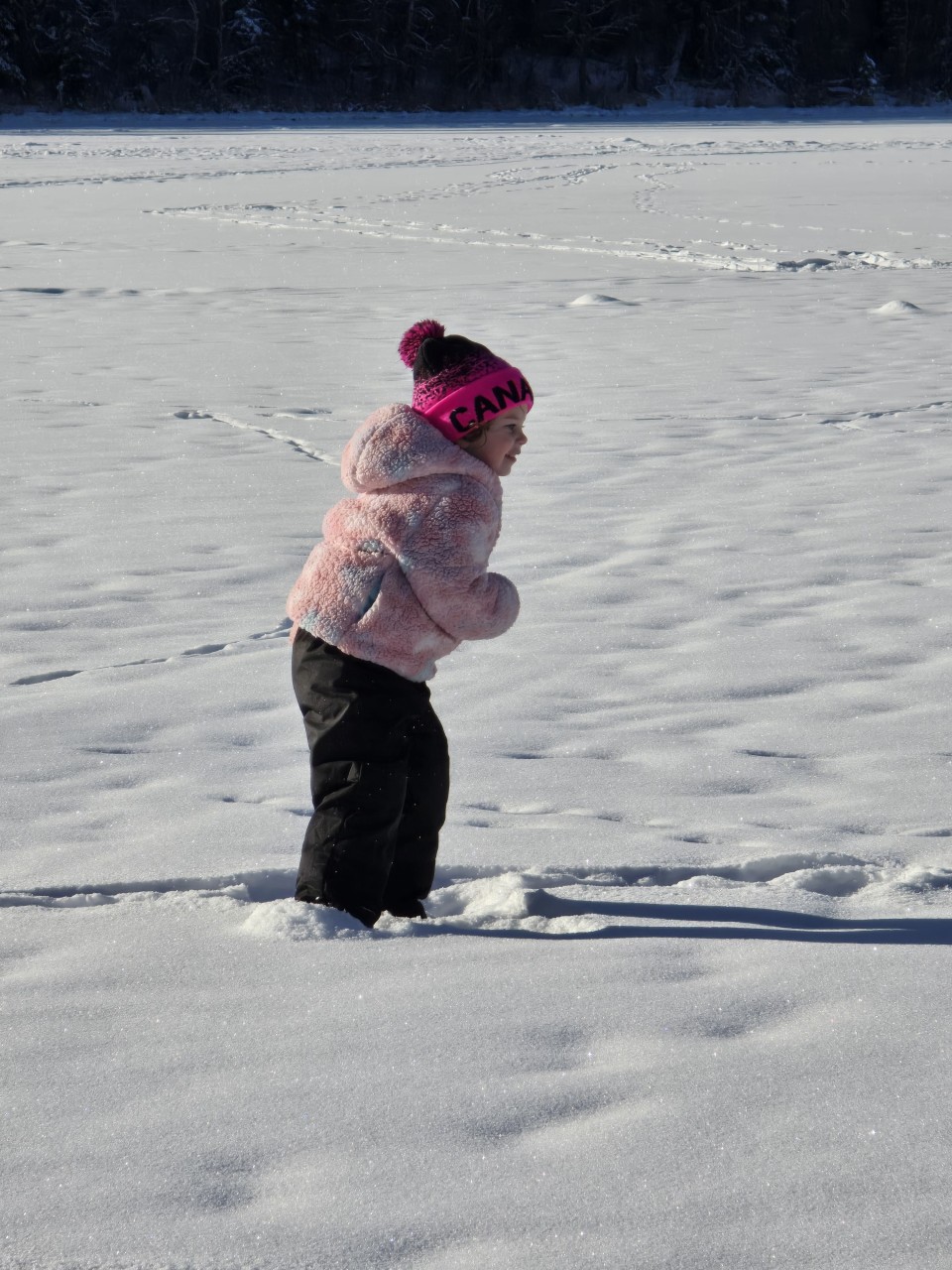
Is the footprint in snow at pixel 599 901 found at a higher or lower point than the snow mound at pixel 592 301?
lower

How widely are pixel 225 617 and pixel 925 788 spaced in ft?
6.63

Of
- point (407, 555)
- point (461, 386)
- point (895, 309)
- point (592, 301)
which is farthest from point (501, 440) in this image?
point (592, 301)

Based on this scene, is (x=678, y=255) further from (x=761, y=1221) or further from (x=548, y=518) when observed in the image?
(x=761, y=1221)

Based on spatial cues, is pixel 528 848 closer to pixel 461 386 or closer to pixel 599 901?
pixel 599 901

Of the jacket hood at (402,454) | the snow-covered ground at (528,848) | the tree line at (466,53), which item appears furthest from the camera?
the tree line at (466,53)

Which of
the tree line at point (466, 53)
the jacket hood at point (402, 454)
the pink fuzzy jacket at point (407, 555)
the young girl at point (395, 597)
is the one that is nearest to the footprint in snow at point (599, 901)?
the young girl at point (395, 597)

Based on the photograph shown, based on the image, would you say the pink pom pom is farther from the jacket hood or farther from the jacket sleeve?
the jacket sleeve

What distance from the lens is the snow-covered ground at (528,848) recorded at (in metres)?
1.70

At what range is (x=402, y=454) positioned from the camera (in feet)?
7.72

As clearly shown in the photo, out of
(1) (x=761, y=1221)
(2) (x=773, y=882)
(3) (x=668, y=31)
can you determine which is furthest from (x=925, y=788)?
(3) (x=668, y=31)

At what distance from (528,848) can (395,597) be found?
64 cm

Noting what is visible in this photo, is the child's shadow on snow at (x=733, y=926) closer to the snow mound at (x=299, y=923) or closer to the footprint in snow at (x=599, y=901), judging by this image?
the footprint in snow at (x=599, y=901)

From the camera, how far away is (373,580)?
2418 millimetres

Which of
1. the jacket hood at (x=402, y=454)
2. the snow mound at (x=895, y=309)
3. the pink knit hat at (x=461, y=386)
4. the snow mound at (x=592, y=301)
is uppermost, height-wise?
the pink knit hat at (x=461, y=386)
